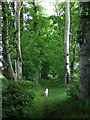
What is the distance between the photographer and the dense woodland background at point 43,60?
17.0ft

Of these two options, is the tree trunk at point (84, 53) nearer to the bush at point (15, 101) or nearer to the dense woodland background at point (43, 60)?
the dense woodland background at point (43, 60)

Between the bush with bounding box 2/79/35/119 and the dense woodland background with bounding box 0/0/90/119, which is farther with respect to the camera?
the dense woodland background with bounding box 0/0/90/119

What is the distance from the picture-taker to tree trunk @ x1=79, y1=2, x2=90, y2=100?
5.48 m

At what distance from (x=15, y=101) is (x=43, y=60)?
33.4ft

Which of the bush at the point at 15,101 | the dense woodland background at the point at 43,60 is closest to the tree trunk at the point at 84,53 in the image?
the dense woodland background at the point at 43,60

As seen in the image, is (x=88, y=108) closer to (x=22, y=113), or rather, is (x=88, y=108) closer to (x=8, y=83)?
(x=22, y=113)

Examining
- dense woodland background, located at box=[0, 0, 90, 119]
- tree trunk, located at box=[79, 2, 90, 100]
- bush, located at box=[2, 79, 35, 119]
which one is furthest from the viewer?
tree trunk, located at box=[79, 2, 90, 100]

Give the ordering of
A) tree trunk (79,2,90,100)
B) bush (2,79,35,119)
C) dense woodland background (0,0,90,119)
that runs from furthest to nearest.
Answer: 1. tree trunk (79,2,90,100)
2. dense woodland background (0,0,90,119)
3. bush (2,79,35,119)

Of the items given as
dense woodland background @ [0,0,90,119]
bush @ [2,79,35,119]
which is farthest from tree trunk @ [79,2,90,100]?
bush @ [2,79,35,119]

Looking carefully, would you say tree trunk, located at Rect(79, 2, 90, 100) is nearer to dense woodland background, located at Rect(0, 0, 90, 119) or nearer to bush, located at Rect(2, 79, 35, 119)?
dense woodland background, located at Rect(0, 0, 90, 119)

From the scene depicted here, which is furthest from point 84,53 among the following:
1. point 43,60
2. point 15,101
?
point 43,60

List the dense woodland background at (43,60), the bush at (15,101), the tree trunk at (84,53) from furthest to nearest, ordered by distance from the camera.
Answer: the tree trunk at (84,53) → the dense woodland background at (43,60) → the bush at (15,101)

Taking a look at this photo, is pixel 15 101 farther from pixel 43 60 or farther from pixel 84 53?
pixel 43 60

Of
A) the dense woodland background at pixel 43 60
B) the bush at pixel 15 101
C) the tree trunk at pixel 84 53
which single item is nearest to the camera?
the bush at pixel 15 101
